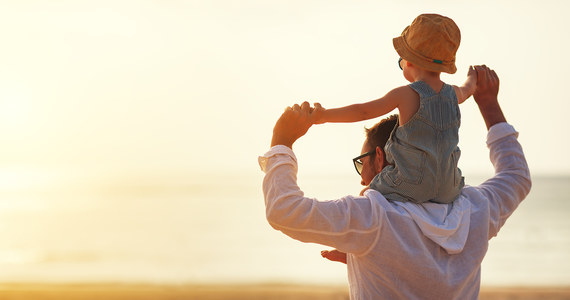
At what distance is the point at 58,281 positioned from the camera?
1366cm

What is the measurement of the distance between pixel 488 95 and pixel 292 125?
34.7 inches

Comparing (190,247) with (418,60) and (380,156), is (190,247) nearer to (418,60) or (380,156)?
(380,156)

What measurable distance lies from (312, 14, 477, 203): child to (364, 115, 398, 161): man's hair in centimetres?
14

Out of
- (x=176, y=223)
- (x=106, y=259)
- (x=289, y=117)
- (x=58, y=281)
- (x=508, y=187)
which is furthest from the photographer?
(x=176, y=223)

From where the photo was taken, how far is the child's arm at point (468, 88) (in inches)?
96.3

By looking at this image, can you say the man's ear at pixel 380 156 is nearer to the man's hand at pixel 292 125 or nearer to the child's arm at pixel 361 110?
the child's arm at pixel 361 110

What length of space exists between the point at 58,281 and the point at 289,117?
41.1ft

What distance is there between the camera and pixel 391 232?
2.13 m

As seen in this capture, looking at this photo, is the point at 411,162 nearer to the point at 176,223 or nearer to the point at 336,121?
the point at 336,121

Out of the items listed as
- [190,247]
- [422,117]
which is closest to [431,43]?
[422,117]

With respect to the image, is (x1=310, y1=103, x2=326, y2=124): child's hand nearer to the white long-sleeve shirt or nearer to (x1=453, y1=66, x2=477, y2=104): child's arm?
the white long-sleeve shirt

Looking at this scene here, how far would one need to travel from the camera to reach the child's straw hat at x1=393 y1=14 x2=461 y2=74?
229 cm

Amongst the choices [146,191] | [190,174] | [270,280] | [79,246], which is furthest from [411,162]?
[190,174]

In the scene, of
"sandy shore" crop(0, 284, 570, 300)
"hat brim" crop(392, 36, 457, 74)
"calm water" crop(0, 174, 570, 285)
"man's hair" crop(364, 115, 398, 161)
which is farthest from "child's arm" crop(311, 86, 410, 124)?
"calm water" crop(0, 174, 570, 285)
